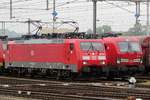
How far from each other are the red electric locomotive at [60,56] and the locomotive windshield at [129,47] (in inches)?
51.2

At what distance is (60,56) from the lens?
32.5m

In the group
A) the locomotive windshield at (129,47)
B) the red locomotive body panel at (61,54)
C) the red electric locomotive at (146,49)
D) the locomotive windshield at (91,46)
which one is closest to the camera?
the red locomotive body panel at (61,54)

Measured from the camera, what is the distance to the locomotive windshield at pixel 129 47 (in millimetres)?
32594

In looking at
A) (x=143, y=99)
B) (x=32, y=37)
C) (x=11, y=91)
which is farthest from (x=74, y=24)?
(x=143, y=99)

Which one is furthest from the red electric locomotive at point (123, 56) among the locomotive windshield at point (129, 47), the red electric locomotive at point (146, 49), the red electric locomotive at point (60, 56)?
the red electric locomotive at point (146, 49)

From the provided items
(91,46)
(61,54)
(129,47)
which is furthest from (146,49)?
(61,54)

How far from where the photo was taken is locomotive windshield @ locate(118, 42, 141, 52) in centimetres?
3259

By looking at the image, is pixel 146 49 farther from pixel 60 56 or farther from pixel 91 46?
pixel 60 56

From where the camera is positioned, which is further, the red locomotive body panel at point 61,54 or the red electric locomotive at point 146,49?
the red electric locomotive at point 146,49

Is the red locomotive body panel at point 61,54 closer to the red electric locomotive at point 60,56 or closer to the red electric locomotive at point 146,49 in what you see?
the red electric locomotive at point 60,56

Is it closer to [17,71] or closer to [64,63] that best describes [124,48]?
[64,63]

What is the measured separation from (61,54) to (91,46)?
189 cm

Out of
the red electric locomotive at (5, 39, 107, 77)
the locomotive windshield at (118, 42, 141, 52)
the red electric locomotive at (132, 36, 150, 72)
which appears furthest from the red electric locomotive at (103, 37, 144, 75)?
the red electric locomotive at (132, 36, 150, 72)

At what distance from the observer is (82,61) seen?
30875 millimetres
